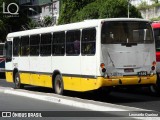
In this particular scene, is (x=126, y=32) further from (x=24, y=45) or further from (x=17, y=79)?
(x=17, y=79)

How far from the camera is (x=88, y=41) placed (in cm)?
1723

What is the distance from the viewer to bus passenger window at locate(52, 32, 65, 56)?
19.2 m

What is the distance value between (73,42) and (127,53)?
2277 mm

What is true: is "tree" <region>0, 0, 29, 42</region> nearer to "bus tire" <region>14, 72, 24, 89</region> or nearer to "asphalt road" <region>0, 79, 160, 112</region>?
"bus tire" <region>14, 72, 24, 89</region>

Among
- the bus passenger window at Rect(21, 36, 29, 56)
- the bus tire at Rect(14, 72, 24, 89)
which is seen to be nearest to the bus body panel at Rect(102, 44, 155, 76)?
the bus passenger window at Rect(21, 36, 29, 56)

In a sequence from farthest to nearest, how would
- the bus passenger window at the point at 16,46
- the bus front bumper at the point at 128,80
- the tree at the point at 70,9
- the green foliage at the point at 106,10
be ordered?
the tree at the point at 70,9 → the green foliage at the point at 106,10 → the bus passenger window at the point at 16,46 → the bus front bumper at the point at 128,80

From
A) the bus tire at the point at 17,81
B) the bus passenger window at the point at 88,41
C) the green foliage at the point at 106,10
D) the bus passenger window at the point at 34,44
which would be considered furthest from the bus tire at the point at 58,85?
the green foliage at the point at 106,10

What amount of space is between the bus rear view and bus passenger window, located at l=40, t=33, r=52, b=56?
13.3ft

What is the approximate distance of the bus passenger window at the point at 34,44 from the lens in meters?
21.4

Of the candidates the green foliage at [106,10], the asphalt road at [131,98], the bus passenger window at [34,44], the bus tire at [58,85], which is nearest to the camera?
the asphalt road at [131,98]

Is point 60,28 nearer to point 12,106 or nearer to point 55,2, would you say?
point 12,106

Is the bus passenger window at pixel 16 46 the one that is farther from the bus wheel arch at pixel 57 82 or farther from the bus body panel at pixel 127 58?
the bus body panel at pixel 127 58

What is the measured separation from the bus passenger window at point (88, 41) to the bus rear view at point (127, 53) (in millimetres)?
419

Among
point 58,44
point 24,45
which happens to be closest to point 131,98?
point 58,44
